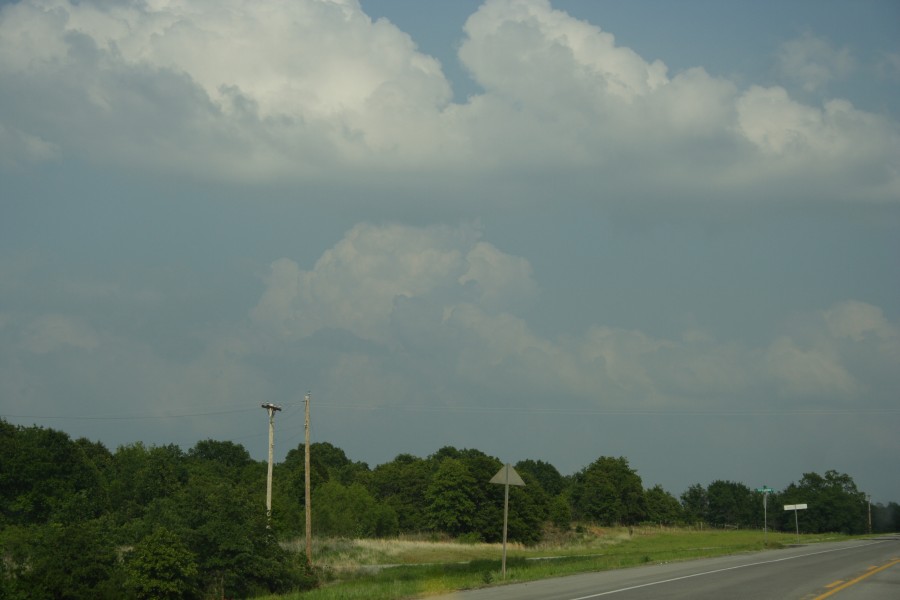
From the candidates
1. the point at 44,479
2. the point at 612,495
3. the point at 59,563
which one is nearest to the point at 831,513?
the point at 612,495

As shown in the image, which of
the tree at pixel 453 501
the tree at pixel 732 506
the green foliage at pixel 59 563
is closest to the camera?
the green foliage at pixel 59 563

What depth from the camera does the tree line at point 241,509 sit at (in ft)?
116

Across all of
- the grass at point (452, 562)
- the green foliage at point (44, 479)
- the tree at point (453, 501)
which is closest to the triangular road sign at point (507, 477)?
the grass at point (452, 562)

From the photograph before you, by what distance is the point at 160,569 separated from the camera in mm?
35375

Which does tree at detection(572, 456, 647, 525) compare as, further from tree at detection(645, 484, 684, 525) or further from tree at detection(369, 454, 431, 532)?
tree at detection(369, 454, 431, 532)

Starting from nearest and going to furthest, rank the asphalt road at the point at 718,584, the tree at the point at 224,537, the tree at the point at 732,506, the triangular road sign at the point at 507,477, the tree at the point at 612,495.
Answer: the asphalt road at the point at 718,584, the triangular road sign at the point at 507,477, the tree at the point at 224,537, the tree at the point at 612,495, the tree at the point at 732,506

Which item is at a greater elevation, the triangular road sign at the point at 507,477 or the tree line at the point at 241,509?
the triangular road sign at the point at 507,477

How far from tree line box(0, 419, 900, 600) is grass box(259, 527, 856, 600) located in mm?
4027

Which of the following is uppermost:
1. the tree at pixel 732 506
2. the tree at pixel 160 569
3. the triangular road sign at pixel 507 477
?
the triangular road sign at pixel 507 477

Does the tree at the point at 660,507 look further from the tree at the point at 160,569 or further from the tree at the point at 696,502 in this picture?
the tree at the point at 160,569

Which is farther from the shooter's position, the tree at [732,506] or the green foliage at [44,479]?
the tree at [732,506]

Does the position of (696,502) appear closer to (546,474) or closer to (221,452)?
(546,474)

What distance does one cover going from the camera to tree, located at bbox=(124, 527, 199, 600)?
3516 centimetres

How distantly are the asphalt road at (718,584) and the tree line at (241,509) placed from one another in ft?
56.5
